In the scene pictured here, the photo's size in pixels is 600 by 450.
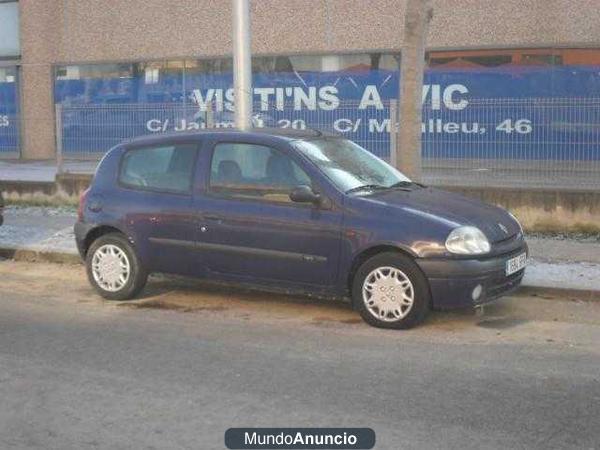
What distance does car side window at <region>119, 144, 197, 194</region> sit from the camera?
7.45m

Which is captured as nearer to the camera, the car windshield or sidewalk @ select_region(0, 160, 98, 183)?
the car windshield

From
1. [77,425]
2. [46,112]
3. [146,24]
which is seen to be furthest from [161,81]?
[77,425]

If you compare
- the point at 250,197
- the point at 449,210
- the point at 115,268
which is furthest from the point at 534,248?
the point at 115,268

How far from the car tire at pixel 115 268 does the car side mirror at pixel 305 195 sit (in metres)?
1.81

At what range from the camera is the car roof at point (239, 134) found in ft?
23.8

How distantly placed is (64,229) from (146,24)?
12312 mm

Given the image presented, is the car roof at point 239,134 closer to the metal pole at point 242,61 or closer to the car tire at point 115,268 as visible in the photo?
the car tire at point 115,268

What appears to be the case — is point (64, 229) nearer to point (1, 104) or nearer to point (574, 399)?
point (574, 399)

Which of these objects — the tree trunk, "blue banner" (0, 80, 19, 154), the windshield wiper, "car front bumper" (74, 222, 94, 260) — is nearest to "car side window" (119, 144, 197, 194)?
"car front bumper" (74, 222, 94, 260)

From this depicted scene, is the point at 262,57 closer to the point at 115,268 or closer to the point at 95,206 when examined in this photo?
the point at 95,206

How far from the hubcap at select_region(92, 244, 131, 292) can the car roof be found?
1049 millimetres

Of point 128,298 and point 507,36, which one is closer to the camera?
point 128,298

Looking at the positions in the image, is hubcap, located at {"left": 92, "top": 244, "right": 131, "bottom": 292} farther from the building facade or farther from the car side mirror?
the building facade

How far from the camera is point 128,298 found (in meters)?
7.83
